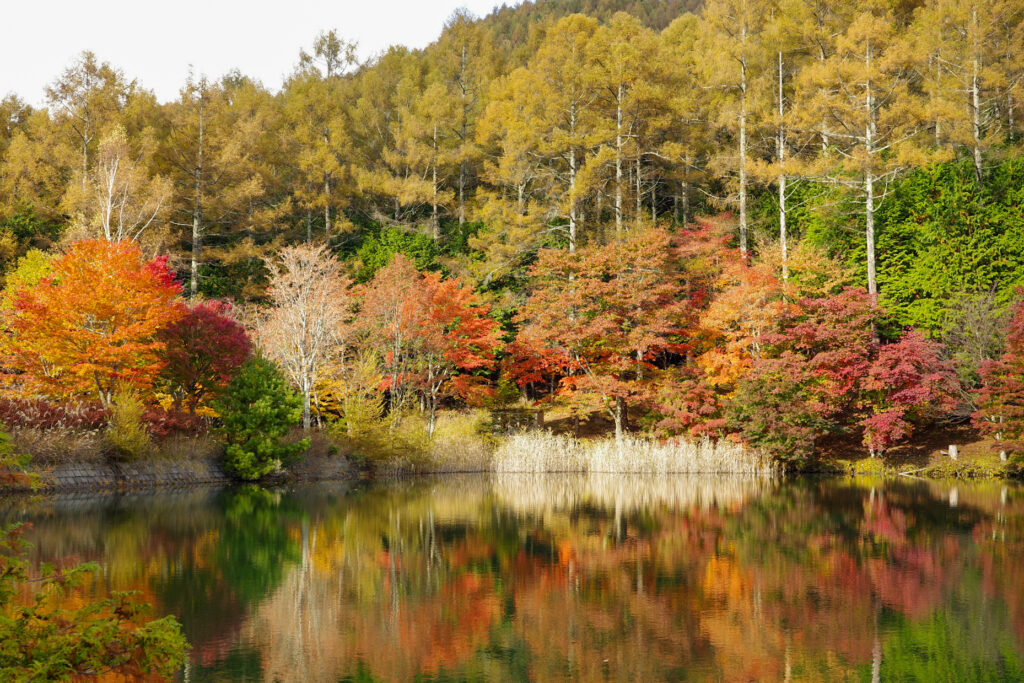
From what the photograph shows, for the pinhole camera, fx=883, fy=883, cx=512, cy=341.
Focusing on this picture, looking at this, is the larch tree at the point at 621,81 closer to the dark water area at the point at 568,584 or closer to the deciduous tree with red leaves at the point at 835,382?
the deciduous tree with red leaves at the point at 835,382

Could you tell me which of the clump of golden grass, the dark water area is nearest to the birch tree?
the clump of golden grass

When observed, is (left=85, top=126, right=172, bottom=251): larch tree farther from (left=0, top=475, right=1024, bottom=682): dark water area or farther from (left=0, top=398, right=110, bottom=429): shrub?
(left=0, top=475, right=1024, bottom=682): dark water area

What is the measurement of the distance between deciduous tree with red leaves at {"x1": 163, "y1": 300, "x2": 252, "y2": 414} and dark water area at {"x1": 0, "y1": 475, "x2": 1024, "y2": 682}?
5250mm

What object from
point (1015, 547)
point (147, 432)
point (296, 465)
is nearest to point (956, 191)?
point (1015, 547)

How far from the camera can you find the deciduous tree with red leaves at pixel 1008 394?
2231 cm

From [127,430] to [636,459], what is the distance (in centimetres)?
1362

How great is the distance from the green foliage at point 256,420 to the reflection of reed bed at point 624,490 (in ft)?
18.8

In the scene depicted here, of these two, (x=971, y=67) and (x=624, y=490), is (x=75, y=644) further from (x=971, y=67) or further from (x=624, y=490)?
(x=971, y=67)

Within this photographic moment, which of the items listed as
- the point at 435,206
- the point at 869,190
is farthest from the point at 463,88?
the point at 869,190

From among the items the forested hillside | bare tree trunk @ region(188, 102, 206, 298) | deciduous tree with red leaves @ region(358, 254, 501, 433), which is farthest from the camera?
bare tree trunk @ region(188, 102, 206, 298)

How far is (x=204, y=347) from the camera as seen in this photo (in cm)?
2281

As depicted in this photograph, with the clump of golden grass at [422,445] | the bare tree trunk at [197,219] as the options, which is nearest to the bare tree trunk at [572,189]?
the clump of golden grass at [422,445]

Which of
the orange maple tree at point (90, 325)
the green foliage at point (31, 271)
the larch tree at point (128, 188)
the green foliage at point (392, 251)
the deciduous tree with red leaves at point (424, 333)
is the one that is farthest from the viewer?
the green foliage at point (392, 251)

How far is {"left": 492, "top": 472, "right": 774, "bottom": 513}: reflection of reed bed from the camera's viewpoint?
17.8 meters
